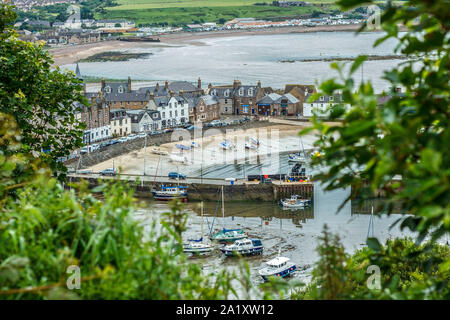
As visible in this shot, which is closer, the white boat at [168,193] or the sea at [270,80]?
the sea at [270,80]

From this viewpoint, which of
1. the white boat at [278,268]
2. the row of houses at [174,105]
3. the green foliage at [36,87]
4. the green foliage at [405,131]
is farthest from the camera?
the row of houses at [174,105]

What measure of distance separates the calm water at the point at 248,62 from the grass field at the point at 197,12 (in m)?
11.4

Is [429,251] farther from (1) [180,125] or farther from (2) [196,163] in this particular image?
(1) [180,125]

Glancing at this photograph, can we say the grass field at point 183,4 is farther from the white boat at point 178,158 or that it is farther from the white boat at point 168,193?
the white boat at point 168,193

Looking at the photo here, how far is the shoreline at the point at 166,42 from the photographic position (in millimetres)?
87312

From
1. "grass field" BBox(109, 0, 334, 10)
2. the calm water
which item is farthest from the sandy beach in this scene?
"grass field" BBox(109, 0, 334, 10)

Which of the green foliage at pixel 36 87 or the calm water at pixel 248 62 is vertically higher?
the green foliage at pixel 36 87

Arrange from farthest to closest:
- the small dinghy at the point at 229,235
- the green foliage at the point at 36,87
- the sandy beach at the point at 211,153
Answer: the sandy beach at the point at 211,153, the small dinghy at the point at 229,235, the green foliage at the point at 36,87

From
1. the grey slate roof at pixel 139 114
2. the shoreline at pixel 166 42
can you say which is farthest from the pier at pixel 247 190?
the shoreline at pixel 166 42

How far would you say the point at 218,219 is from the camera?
2633cm

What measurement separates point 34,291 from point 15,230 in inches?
11.7

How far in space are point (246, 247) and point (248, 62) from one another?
6141cm

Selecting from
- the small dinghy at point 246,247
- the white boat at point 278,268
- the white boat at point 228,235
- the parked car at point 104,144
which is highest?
the white boat at point 278,268

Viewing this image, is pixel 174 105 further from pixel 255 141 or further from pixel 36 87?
pixel 36 87
